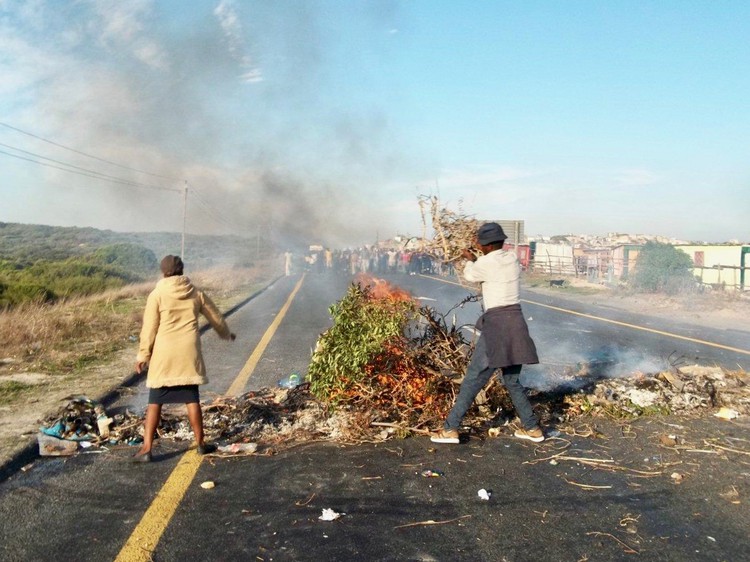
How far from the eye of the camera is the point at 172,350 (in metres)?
4.85

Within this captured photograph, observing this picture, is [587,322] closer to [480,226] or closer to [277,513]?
[480,226]

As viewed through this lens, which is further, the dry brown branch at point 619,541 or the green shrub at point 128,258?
the green shrub at point 128,258

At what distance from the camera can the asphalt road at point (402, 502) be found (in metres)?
3.23

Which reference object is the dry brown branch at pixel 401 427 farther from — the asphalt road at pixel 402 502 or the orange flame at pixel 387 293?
the orange flame at pixel 387 293

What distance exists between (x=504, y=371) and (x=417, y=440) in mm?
923

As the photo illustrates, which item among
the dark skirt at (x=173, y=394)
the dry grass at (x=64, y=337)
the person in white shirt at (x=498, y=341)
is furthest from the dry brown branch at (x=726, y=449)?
the dry grass at (x=64, y=337)

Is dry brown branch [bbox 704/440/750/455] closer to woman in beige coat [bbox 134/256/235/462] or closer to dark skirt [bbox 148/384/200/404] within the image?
woman in beige coat [bbox 134/256/235/462]

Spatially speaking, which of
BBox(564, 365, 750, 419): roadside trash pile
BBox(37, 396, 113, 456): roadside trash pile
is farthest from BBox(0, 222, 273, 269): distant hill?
BBox(564, 365, 750, 419): roadside trash pile

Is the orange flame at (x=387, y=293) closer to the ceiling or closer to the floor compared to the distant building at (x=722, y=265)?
closer to the ceiling

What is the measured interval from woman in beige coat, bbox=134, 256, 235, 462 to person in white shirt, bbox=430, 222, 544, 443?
199 cm

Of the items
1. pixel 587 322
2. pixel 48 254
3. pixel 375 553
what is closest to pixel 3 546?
pixel 375 553

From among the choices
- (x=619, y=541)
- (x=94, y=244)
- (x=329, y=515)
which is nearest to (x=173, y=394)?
(x=329, y=515)

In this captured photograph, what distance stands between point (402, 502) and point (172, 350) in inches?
86.6

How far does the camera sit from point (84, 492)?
401 centimetres
